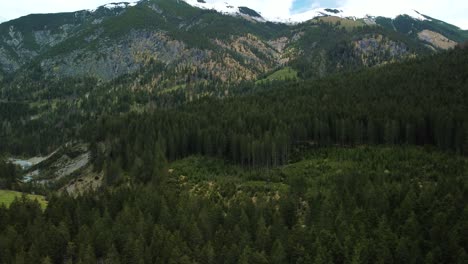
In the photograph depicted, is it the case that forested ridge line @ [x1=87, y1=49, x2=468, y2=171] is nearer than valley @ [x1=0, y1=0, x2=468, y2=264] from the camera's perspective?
No

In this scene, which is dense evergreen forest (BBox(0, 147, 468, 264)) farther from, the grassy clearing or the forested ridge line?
the forested ridge line

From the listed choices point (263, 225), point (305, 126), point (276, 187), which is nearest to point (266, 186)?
point (276, 187)

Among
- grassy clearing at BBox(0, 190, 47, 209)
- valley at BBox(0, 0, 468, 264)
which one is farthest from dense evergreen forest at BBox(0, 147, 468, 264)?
grassy clearing at BBox(0, 190, 47, 209)

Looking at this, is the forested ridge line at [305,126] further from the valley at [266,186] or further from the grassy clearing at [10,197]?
the grassy clearing at [10,197]

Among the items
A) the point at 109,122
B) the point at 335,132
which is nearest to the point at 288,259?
the point at 335,132

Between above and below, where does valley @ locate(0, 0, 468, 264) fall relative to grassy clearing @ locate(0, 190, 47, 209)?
above

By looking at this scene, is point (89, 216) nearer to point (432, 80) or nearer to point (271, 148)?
point (271, 148)

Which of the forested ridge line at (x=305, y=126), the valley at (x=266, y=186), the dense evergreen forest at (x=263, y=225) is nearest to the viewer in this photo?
the dense evergreen forest at (x=263, y=225)

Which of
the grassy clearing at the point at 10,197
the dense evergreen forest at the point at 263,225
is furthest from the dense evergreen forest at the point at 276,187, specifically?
the grassy clearing at the point at 10,197

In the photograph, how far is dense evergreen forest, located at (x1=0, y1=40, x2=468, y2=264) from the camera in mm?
68438

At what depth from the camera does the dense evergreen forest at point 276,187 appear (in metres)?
68.4

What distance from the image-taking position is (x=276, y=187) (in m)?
114

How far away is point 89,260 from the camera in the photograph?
6712 cm

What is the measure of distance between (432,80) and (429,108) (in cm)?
4487
